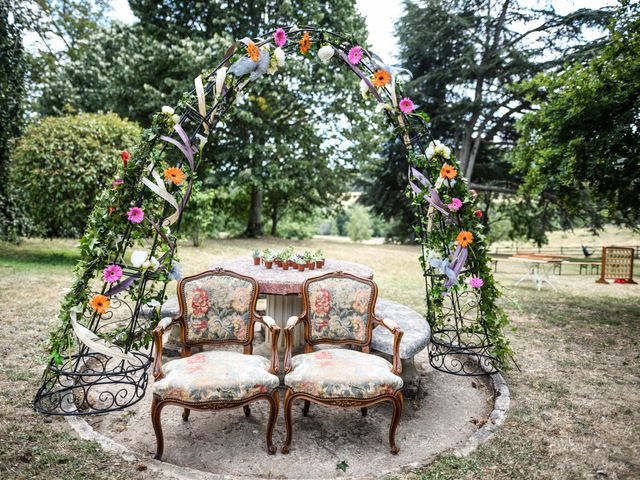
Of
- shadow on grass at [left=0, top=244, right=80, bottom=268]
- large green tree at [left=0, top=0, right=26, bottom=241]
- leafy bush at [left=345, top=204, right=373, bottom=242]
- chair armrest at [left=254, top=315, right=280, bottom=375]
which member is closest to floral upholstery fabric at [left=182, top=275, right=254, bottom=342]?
chair armrest at [left=254, top=315, right=280, bottom=375]

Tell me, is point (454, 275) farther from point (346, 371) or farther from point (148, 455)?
point (148, 455)

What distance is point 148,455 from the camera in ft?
9.82

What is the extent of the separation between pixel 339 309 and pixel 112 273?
190 cm

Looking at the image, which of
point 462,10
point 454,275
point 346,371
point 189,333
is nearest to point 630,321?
point 454,275

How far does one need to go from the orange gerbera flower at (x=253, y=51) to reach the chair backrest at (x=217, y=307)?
1.83 metres

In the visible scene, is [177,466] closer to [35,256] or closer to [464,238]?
[464,238]

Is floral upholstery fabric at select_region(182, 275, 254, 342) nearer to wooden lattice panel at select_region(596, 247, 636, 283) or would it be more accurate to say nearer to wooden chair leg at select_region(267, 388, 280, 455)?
wooden chair leg at select_region(267, 388, 280, 455)

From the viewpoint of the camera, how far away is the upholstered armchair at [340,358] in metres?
2.93

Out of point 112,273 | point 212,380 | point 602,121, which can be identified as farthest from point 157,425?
point 602,121

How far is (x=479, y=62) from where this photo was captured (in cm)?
1670

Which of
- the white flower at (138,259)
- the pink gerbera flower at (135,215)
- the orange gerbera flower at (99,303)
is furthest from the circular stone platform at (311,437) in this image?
the pink gerbera flower at (135,215)

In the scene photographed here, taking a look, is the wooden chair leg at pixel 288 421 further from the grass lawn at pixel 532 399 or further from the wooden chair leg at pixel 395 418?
the grass lawn at pixel 532 399

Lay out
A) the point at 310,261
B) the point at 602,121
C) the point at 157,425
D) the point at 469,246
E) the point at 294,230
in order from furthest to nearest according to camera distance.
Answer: the point at 294,230 → the point at 602,121 → the point at 310,261 → the point at 469,246 → the point at 157,425

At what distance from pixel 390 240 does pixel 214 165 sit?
40.7ft
